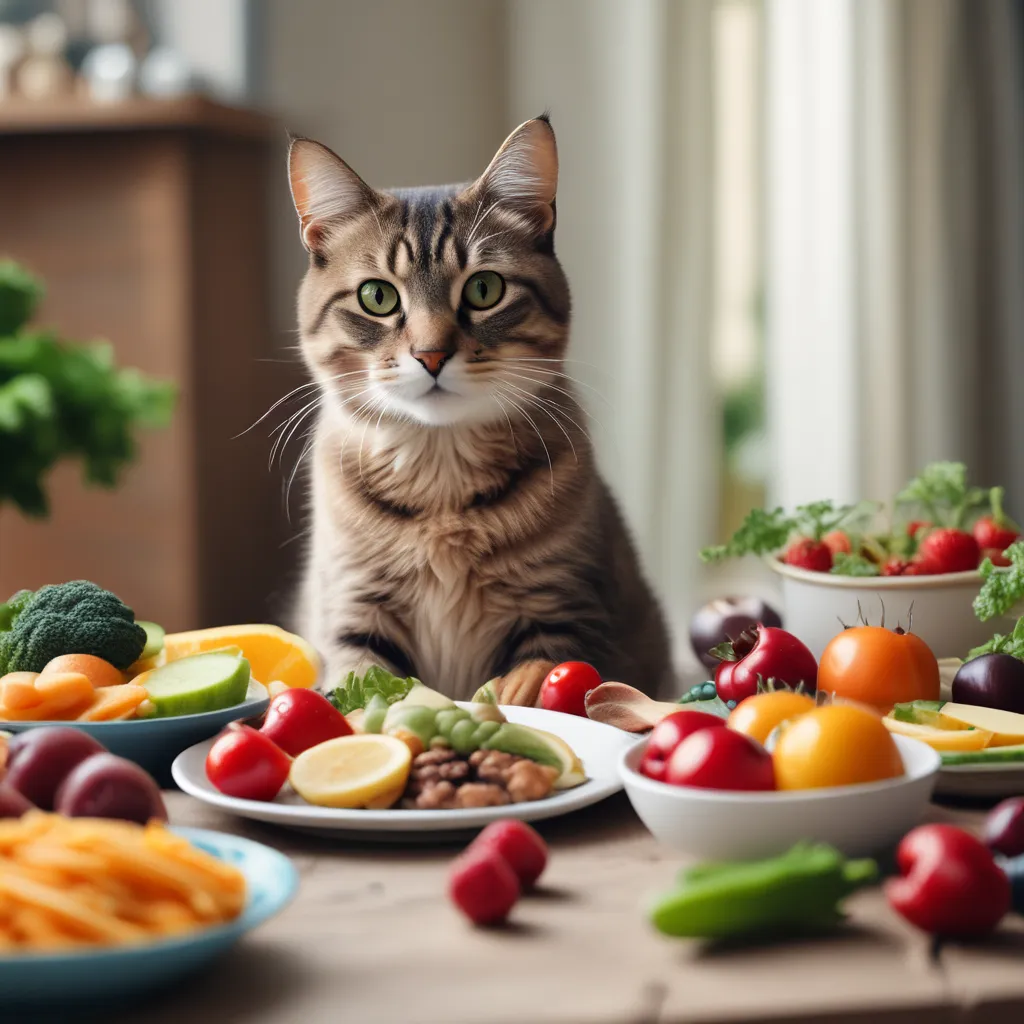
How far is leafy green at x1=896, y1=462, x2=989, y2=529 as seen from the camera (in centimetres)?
170

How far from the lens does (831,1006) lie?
0.67 metres

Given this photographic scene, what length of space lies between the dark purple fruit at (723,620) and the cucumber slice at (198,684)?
2.22 ft

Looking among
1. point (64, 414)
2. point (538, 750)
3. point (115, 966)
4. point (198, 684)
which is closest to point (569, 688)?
point (538, 750)

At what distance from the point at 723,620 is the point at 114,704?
0.84m

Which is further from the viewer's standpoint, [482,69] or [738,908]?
[482,69]

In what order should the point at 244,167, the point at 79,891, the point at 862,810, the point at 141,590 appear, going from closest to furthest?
the point at 79,891, the point at 862,810, the point at 141,590, the point at 244,167

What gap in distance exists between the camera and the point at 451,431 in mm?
1634

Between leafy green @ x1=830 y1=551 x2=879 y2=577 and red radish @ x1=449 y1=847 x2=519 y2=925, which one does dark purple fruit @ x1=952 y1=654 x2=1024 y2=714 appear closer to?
leafy green @ x1=830 y1=551 x2=879 y2=577

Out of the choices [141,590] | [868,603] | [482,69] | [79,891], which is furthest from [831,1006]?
[482,69]

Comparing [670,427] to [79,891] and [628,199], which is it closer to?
[628,199]

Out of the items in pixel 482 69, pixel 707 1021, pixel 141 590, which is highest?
pixel 482 69

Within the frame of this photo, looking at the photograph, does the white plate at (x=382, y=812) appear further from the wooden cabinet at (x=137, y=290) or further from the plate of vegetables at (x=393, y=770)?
the wooden cabinet at (x=137, y=290)

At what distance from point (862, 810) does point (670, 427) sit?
2774mm

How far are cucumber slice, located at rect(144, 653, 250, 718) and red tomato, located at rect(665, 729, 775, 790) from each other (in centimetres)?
46
